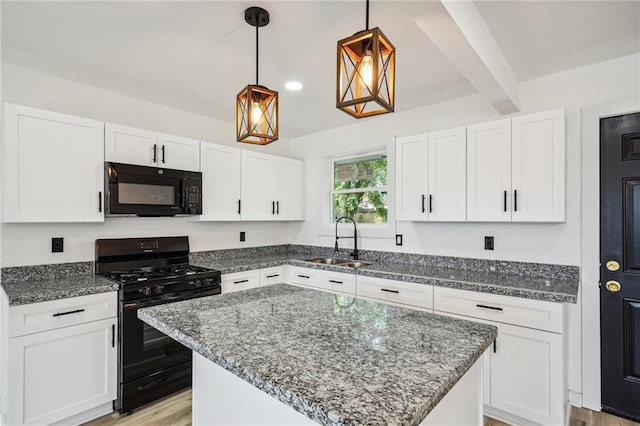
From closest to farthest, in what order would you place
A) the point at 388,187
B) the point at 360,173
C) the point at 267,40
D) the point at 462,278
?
the point at 267,40, the point at 462,278, the point at 388,187, the point at 360,173

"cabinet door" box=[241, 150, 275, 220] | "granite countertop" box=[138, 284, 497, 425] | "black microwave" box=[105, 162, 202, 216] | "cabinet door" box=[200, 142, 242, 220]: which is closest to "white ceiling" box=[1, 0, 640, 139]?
"cabinet door" box=[200, 142, 242, 220]

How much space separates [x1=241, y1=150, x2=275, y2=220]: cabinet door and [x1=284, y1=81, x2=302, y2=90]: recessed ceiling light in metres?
1.02

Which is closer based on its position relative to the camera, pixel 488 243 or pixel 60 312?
pixel 60 312

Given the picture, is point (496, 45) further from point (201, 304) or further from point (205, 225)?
point (205, 225)

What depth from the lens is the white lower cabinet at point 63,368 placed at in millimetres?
2006

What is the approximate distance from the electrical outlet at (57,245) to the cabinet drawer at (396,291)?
2400 millimetres

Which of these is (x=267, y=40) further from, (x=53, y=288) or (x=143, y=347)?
(x=143, y=347)

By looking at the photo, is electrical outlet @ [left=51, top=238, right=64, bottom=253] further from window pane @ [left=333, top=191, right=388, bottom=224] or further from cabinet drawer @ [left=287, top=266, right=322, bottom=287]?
window pane @ [left=333, top=191, right=388, bottom=224]

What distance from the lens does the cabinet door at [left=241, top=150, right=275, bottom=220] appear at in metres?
3.61

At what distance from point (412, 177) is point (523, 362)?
62.7 inches

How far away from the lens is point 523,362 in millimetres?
2152

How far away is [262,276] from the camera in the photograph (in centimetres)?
338

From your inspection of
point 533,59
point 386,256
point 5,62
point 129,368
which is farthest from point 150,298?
point 533,59

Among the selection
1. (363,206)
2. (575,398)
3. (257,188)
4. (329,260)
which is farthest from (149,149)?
(575,398)
